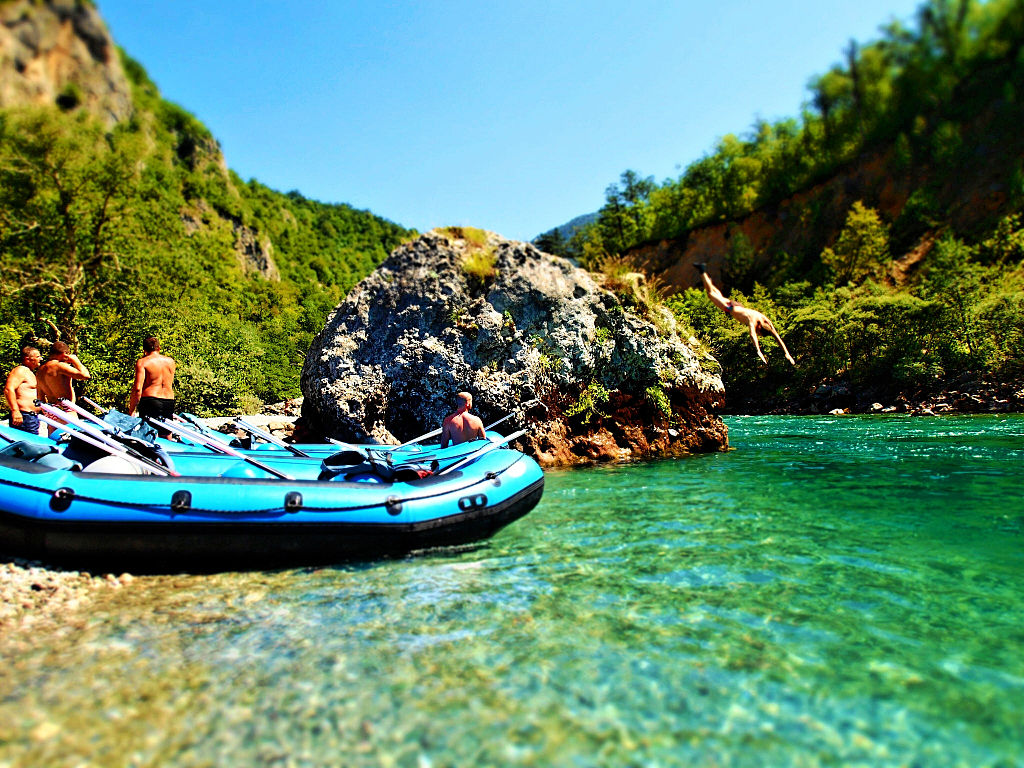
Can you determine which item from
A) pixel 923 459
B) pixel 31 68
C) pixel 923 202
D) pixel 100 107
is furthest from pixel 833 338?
pixel 100 107

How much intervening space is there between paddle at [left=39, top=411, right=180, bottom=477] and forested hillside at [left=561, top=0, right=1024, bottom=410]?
67.9 ft

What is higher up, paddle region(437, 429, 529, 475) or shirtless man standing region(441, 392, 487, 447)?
shirtless man standing region(441, 392, 487, 447)

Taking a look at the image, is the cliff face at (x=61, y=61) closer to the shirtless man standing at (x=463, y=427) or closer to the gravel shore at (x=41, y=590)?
the shirtless man standing at (x=463, y=427)

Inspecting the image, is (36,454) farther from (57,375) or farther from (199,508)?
(57,375)

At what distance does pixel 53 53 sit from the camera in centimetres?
3005

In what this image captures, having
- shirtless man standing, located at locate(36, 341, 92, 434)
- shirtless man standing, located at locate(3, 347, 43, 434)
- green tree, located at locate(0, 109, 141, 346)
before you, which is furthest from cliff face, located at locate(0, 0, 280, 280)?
shirtless man standing, located at locate(3, 347, 43, 434)

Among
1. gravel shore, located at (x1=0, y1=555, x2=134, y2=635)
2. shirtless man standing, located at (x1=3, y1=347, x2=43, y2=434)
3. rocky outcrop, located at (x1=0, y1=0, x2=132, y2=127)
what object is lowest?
gravel shore, located at (x1=0, y1=555, x2=134, y2=635)

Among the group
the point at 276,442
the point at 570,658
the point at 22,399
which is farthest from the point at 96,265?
the point at 570,658

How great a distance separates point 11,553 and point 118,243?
60.5 feet

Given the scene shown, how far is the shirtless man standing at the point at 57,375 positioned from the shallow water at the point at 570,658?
455cm

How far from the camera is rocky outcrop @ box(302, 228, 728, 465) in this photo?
10.3 meters

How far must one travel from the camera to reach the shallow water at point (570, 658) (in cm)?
232

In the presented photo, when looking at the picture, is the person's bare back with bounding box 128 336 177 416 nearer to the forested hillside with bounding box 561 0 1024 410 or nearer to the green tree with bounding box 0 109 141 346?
the green tree with bounding box 0 109 141 346

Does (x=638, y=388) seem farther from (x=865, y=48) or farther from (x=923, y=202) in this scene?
(x=865, y=48)
